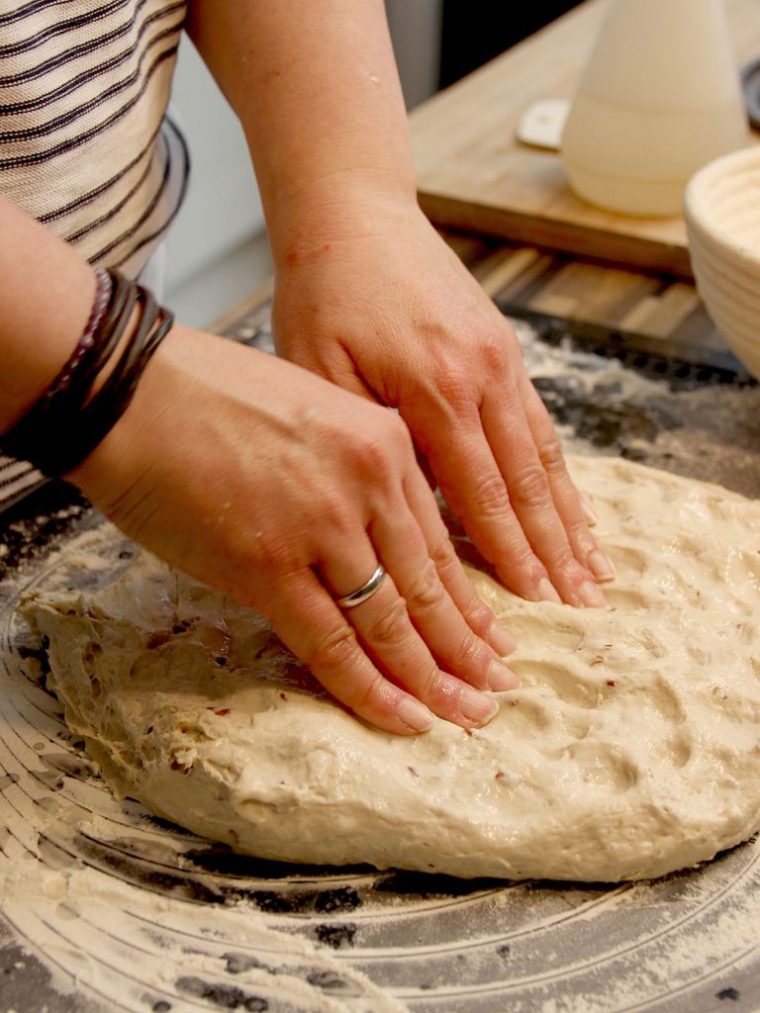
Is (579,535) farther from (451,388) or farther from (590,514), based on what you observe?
(451,388)

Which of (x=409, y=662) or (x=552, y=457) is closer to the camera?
(x=409, y=662)

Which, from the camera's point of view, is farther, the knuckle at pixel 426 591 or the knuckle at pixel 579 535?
the knuckle at pixel 579 535

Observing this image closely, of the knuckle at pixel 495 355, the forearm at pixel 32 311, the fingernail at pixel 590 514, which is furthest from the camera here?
the fingernail at pixel 590 514

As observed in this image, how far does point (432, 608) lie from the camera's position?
1.13m

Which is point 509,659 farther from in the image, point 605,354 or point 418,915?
point 605,354

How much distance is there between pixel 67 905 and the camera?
1.09 metres

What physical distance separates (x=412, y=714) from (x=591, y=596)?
29cm

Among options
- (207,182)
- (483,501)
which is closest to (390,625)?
(483,501)

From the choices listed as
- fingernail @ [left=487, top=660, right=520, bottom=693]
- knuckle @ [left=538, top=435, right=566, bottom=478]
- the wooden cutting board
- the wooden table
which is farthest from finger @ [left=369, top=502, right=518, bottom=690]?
the wooden cutting board

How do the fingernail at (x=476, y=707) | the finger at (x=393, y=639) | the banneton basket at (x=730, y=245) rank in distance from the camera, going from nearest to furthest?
1. the finger at (x=393, y=639)
2. the fingernail at (x=476, y=707)
3. the banneton basket at (x=730, y=245)

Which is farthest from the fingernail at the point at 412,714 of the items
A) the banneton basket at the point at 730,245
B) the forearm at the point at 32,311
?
the banneton basket at the point at 730,245

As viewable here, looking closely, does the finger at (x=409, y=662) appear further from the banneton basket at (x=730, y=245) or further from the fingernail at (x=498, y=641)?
the banneton basket at (x=730, y=245)

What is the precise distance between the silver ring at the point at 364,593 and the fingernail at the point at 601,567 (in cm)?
36

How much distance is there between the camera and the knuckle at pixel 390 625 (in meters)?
1.10
